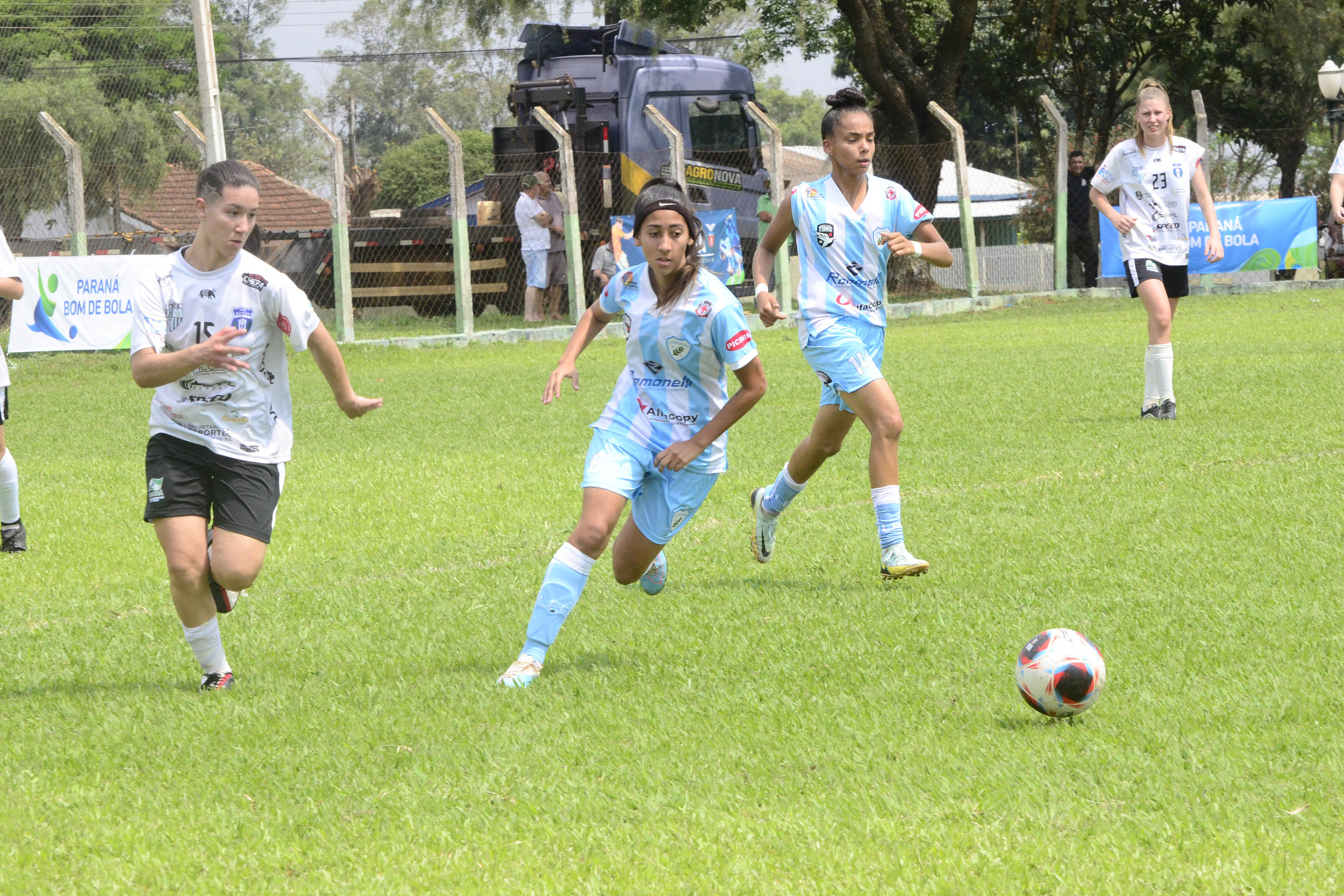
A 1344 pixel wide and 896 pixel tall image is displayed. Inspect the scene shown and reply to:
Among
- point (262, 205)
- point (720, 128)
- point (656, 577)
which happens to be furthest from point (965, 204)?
point (656, 577)

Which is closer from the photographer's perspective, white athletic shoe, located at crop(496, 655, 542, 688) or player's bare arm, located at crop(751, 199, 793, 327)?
white athletic shoe, located at crop(496, 655, 542, 688)

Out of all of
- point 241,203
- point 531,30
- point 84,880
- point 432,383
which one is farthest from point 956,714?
point 531,30

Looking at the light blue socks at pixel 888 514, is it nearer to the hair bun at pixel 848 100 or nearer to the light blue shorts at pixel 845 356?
the light blue shorts at pixel 845 356

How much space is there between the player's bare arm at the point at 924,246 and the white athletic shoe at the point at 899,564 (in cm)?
122

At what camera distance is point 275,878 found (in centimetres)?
342

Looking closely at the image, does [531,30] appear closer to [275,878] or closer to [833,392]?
[833,392]

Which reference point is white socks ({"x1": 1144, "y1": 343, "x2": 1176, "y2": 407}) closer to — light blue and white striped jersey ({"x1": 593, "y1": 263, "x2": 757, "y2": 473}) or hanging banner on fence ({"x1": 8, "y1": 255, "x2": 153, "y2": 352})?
light blue and white striped jersey ({"x1": 593, "y1": 263, "x2": 757, "y2": 473})

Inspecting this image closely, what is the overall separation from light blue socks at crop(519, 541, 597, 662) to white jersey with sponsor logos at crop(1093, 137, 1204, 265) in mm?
6935

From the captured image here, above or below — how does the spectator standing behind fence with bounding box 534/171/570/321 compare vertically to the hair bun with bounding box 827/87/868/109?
below

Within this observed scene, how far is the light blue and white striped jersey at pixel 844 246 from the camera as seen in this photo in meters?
6.75

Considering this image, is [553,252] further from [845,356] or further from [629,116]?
[845,356]

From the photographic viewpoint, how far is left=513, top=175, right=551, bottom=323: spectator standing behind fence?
67.8 feet

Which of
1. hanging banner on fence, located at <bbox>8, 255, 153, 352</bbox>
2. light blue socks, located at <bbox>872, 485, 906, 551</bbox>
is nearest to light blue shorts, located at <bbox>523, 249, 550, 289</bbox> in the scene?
hanging banner on fence, located at <bbox>8, 255, 153, 352</bbox>

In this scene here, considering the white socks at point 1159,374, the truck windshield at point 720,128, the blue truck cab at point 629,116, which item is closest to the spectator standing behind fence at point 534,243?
the blue truck cab at point 629,116
